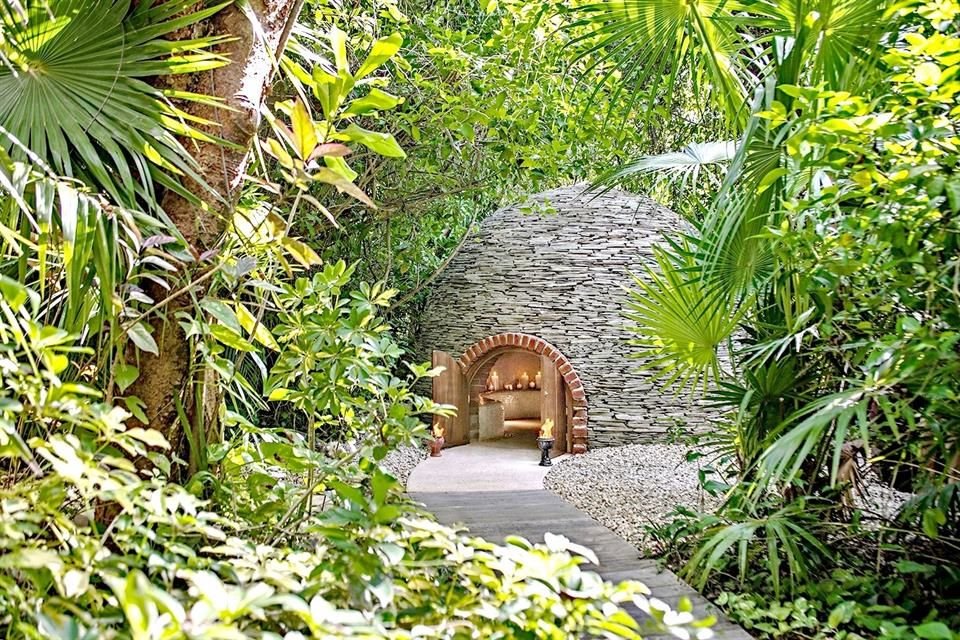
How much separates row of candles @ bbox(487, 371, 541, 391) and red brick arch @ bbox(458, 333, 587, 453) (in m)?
2.77

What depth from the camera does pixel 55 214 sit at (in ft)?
3.98

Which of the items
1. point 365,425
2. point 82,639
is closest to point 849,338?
point 365,425

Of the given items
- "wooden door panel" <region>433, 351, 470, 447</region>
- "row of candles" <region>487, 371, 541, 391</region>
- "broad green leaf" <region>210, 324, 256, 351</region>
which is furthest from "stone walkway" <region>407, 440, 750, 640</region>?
"row of candles" <region>487, 371, 541, 391</region>

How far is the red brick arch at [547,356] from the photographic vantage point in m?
7.31

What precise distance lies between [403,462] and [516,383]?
4.57m

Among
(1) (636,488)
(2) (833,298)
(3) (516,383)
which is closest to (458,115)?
(2) (833,298)

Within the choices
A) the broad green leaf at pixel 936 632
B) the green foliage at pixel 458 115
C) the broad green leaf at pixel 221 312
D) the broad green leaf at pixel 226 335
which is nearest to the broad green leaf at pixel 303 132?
the broad green leaf at pixel 221 312

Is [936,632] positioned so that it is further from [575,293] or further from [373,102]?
[575,293]

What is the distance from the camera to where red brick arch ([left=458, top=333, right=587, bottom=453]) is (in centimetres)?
731

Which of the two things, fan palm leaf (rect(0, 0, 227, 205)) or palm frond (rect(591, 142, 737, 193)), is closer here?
fan palm leaf (rect(0, 0, 227, 205))

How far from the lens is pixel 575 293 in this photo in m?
7.66

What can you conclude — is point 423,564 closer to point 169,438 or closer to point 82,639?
point 82,639

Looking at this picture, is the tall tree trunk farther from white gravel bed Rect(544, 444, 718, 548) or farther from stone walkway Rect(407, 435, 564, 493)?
stone walkway Rect(407, 435, 564, 493)

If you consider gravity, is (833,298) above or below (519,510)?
above
